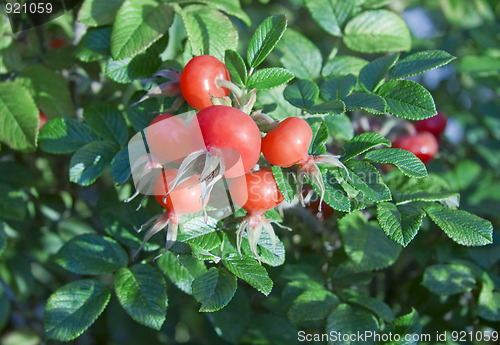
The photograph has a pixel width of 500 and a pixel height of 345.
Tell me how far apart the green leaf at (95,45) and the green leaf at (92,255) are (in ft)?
1.70

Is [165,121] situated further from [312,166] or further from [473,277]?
[473,277]

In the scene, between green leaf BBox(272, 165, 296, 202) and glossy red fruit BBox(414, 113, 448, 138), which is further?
glossy red fruit BBox(414, 113, 448, 138)

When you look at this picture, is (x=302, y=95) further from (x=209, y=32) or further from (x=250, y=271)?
(x=250, y=271)

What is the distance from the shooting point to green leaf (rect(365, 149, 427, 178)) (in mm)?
1170

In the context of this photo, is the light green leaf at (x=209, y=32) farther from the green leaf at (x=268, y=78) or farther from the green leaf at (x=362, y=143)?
the green leaf at (x=362, y=143)

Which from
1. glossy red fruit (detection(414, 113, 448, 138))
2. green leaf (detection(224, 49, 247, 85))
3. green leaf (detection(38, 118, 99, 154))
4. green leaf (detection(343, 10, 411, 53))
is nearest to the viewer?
green leaf (detection(224, 49, 247, 85))

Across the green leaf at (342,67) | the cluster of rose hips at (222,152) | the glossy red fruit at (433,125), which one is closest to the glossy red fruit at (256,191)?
the cluster of rose hips at (222,152)

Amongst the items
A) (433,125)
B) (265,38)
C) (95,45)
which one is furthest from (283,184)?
(433,125)

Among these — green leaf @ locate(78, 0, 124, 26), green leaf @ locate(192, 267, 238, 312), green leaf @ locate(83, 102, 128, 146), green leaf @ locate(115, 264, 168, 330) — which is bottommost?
green leaf @ locate(115, 264, 168, 330)

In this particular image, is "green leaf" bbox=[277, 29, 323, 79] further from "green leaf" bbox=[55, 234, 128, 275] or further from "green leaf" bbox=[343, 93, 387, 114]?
"green leaf" bbox=[55, 234, 128, 275]

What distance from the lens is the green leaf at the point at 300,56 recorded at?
1.57 meters

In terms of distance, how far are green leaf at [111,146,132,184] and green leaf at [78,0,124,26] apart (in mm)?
405

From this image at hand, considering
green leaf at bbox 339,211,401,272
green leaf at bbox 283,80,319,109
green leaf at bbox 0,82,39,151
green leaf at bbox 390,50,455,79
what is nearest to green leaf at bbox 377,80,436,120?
green leaf at bbox 390,50,455,79

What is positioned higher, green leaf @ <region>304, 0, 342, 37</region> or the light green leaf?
the light green leaf
